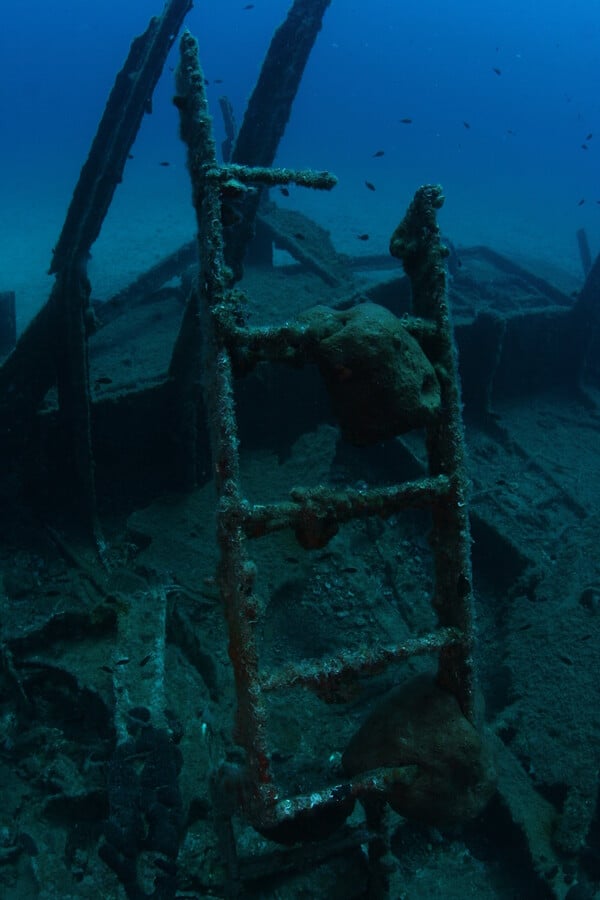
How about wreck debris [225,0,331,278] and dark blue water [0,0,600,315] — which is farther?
dark blue water [0,0,600,315]

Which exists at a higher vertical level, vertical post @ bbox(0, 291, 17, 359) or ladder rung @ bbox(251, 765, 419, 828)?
ladder rung @ bbox(251, 765, 419, 828)

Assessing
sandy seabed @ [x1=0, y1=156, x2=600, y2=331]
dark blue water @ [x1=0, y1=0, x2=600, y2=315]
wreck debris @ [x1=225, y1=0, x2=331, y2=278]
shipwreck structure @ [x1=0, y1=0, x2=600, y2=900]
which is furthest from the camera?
dark blue water @ [x1=0, y1=0, x2=600, y2=315]

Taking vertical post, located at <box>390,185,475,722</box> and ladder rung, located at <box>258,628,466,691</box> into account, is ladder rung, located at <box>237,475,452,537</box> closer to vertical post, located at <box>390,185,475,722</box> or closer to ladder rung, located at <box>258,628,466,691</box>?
vertical post, located at <box>390,185,475,722</box>

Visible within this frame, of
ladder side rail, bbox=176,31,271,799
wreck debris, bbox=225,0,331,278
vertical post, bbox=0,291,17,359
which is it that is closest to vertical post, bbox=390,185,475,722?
ladder side rail, bbox=176,31,271,799

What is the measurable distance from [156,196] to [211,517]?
148ft

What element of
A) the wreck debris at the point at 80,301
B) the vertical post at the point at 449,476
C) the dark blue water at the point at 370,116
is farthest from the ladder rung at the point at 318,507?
the dark blue water at the point at 370,116

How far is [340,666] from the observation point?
7.63 ft

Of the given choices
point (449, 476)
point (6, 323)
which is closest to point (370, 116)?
point (6, 323)

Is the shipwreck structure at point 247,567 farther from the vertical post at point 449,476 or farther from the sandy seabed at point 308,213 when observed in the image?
the sandy seabed at point 308,213

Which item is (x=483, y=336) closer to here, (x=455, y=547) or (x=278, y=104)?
(x=278, y=104)

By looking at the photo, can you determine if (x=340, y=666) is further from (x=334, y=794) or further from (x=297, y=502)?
(x=297, y=502)

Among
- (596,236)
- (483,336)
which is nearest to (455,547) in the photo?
(483,336)

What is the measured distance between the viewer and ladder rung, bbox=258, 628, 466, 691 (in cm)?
225

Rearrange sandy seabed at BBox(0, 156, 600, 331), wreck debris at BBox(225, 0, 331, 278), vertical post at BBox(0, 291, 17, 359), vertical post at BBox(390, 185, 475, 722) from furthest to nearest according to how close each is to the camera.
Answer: sandy seabed at BBox(0, 156, 600, 331) → vertical post at BBox(0, 291, 17, 359) → wreck debris at BBox(225, 0, 331, 278) → vertical post at BBox(390, 185, 475, 722)
